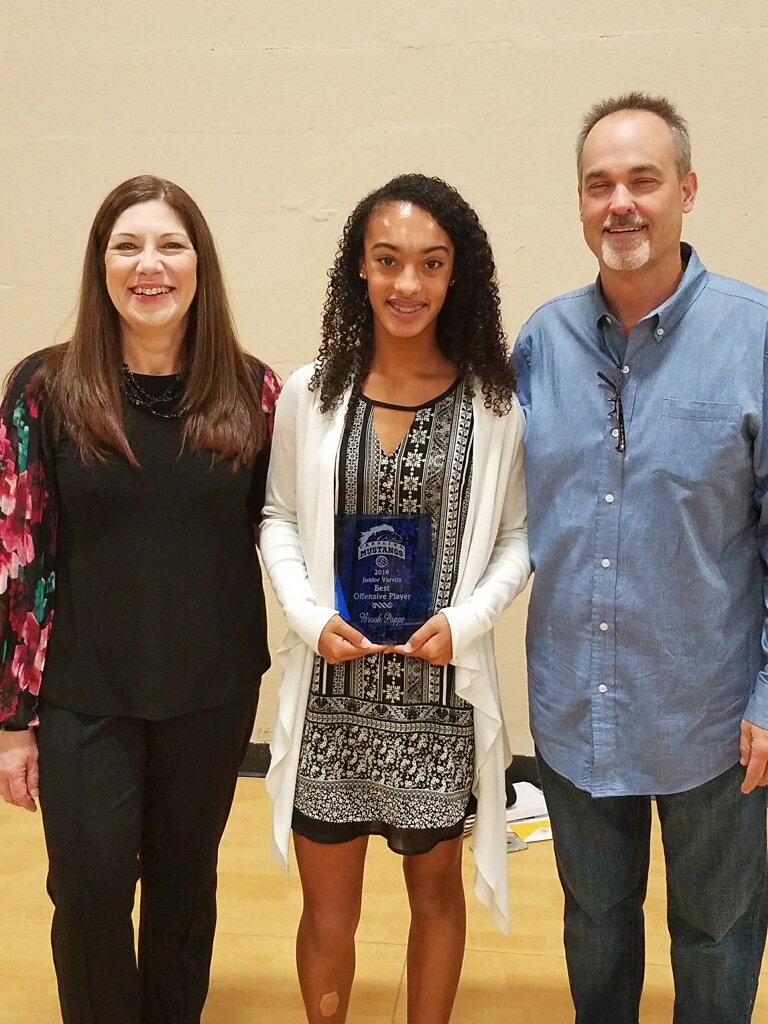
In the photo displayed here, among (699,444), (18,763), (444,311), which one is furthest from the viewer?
(444,311)

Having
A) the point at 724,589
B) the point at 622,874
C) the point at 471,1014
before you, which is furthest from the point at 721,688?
the point at 471,1014

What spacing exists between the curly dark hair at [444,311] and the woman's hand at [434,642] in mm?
425

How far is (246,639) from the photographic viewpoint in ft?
6.41

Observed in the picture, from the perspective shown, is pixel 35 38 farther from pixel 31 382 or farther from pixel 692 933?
pixel 692 933

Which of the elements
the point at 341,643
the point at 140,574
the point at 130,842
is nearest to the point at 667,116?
the point at 341,643

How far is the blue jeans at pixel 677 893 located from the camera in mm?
1862

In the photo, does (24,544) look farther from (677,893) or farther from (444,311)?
(677,893)

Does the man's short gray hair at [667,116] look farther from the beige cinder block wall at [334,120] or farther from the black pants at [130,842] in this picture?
the beige cinder block wall at [334,120]

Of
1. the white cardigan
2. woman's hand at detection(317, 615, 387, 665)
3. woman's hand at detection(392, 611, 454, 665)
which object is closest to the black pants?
the white cardigan

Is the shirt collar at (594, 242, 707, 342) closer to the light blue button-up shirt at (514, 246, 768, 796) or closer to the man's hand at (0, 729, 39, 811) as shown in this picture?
the light blue button-up shirt at (514, 246, 768, 796)

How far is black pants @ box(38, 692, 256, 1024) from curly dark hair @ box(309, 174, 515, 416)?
696mm

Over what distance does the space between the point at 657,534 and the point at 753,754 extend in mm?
435

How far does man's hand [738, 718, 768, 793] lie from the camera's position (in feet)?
5.82

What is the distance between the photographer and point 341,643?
1.80 meters
